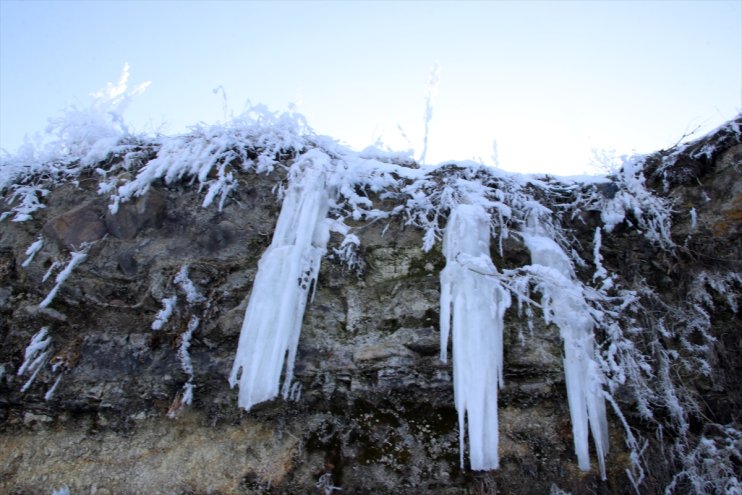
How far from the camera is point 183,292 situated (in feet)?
11.0

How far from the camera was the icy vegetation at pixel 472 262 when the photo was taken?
2.87 metres

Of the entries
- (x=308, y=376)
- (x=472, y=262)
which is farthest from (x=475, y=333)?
(x=308, y=376)

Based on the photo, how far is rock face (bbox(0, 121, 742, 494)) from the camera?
2.95 meters

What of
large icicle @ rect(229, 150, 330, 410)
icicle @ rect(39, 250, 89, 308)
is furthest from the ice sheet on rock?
large icicle @ rect(229, 150, 330, 410)

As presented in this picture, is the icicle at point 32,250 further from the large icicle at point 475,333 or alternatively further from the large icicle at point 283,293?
the large icicle at point 475,333

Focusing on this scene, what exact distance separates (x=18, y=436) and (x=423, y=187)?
358 cm

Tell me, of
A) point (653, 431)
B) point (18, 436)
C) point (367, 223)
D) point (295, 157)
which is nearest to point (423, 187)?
point (367, 223)

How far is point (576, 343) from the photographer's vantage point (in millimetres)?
2988

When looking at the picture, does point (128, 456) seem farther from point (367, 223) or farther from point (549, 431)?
point (549, 431)

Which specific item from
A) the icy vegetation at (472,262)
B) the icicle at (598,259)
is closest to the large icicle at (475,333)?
the icy vegetation at (472,262)

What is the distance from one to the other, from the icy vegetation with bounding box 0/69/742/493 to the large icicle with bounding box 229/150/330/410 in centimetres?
1

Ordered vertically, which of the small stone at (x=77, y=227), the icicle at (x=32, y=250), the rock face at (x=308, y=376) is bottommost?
the rock face at (x=308, y=376)

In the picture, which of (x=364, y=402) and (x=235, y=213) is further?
(x=235, y=213)

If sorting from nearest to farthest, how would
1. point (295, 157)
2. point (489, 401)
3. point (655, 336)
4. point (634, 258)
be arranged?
point (489, 401) → point (655, 336) → point (634, 258) → point (295, 157)
